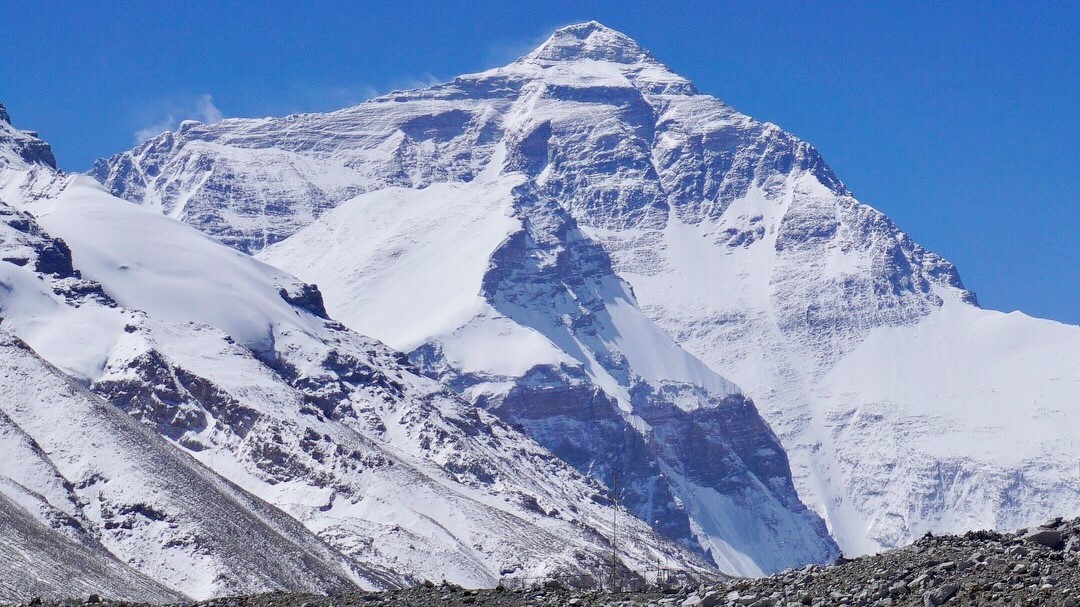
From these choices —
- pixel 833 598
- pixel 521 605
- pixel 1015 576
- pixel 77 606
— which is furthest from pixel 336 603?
pixel 1015 576

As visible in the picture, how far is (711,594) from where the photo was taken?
56156mm

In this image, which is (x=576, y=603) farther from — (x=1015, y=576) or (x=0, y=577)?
(x=0, y=577)

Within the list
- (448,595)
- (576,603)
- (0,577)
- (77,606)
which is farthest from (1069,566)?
(0,577)

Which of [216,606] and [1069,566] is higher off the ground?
Result: [1069,566]

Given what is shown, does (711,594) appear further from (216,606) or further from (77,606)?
(77,606)

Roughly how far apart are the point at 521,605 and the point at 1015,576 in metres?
16.0

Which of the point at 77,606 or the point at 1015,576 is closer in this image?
the point at 1015,576

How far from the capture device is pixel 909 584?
52.2 m

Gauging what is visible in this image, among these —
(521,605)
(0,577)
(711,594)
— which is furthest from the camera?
(0,577)

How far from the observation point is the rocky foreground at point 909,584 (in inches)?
1956

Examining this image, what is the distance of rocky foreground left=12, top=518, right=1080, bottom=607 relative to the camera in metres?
49.7

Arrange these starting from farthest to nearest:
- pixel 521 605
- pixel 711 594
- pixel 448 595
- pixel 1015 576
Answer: pixel 448 595 → pixel 521 605 → pixel 711 594 → pixel 1015 576

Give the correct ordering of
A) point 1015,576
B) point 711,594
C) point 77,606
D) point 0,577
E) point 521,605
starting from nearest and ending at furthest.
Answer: point 1015,576, point 711,594, point 521,605, point 77,606, point 0,577

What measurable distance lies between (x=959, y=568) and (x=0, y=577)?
141570mm
